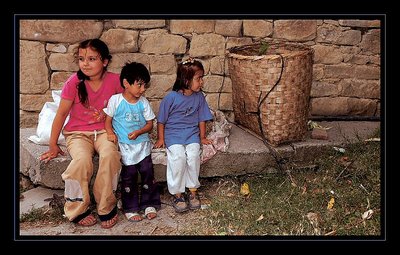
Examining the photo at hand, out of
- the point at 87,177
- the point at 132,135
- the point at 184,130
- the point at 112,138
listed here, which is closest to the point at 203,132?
the point at 184,130

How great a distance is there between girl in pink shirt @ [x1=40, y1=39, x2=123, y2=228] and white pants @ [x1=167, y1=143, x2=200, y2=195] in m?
0.45

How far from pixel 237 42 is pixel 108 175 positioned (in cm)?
208

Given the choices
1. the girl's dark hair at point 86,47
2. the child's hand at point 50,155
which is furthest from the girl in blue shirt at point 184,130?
the child's hand at point 50,155

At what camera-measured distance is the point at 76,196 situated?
422cm

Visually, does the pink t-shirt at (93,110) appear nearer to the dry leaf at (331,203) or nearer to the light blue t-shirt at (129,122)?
the light blue t-shirt at (129,122)

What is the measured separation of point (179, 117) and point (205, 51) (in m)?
1.14

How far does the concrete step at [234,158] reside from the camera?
455 centimetres

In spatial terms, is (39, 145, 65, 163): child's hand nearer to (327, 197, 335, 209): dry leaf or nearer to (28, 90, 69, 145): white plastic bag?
(28, 90, 69, 145): white plastic bag

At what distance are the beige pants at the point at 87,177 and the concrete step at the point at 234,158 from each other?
0.97 feet

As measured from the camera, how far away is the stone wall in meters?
5.33

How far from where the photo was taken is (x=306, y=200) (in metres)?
4.45

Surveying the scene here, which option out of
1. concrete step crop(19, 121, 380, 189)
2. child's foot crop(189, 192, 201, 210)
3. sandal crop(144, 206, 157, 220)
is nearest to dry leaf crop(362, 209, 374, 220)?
concrete step crop(19, 121, 380, 189)

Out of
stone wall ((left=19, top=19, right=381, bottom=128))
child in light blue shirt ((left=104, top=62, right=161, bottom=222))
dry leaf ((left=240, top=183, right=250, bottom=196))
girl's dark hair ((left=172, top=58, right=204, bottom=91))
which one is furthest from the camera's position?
stone wall ((left=19, top=19, right=381, bottom=128))

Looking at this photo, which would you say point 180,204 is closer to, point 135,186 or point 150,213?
point 150,213
